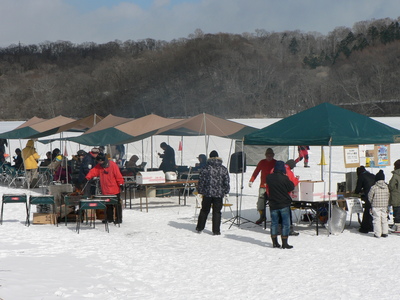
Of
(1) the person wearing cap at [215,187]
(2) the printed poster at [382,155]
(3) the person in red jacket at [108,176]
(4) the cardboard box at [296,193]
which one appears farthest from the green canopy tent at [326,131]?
(3) the person in red jacket at [108,176]

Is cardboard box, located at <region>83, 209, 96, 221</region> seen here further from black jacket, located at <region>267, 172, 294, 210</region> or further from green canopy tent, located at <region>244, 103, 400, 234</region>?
black jacket, located at <region>267, 172, 294, 210</region>

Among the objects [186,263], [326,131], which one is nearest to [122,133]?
[326,131]

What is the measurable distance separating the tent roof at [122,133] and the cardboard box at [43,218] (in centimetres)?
425

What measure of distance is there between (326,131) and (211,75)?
77512mm

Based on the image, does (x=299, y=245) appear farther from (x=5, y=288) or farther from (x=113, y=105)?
(x=113, y=105)

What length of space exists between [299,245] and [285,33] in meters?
97.5

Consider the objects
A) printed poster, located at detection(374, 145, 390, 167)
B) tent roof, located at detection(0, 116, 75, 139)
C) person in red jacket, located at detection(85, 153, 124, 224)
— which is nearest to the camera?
person in red jacket, located at detection(85, 153, 124, 224)

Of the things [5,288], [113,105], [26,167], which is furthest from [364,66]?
[5,288]

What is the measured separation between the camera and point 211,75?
8669cm

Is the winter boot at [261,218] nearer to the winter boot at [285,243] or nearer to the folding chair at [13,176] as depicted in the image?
the winter boot at [285,243]

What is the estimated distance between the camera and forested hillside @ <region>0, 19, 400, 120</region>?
239ft

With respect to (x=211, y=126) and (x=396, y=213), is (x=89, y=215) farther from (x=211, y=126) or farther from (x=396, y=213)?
(x=396, y=213)

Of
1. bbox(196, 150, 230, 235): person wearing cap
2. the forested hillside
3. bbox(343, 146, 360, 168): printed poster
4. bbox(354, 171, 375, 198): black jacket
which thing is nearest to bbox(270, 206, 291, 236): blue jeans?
bbox(196, 150, 230, 235): person wearing cap

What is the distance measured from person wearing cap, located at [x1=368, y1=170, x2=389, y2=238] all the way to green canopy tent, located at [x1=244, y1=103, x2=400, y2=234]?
67cm
